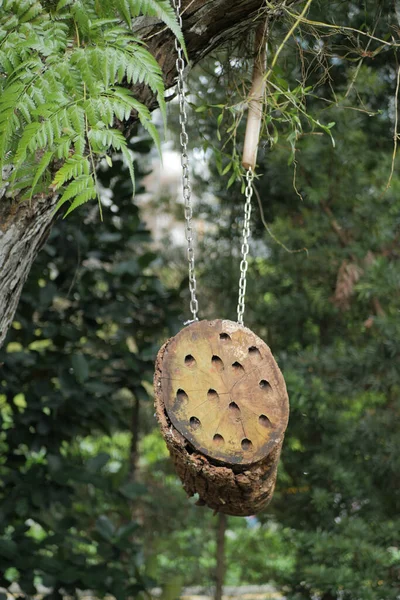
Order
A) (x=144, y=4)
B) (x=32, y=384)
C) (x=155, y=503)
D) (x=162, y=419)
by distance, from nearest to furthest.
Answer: (x=144, y=4) → (x=162, y=419) → (x=32, y=384) → (x=155, y=503)

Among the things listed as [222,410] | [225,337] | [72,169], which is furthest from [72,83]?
[222,410]

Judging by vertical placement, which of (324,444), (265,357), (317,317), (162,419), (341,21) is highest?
(341,21)

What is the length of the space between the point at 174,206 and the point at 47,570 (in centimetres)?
224

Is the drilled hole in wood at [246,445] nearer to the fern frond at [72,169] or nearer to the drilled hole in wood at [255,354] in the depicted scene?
the drilled hole in wood at [255,354]

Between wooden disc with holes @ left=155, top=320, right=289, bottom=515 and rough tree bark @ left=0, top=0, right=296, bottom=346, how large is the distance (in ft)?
1.14

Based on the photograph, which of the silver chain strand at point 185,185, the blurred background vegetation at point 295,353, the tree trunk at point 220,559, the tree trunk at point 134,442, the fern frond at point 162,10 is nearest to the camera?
the fern frond at point 162,10

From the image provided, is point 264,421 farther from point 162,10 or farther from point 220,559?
point 220,559

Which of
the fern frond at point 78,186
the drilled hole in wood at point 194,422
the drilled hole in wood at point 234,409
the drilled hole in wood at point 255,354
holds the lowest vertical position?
the drilled hole in wood at point 194,422

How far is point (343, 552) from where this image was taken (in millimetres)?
2555

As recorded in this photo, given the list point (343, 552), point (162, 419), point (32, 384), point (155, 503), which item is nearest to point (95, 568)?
point (32, 384)

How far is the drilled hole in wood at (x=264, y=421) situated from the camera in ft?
4.39

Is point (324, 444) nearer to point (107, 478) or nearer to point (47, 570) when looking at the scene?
point (107, 478)

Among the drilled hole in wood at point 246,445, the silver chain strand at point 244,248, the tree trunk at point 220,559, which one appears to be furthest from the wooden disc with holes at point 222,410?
the tree trunk at point 220,559

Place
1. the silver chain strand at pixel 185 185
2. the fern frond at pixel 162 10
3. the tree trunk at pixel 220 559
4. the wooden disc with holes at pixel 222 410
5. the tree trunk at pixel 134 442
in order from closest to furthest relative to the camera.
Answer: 1. the fern frond at pixel 162 10
2. the wooden disc with holes at pixel 222 410
3. the silver chain strand at pixel 185 185
4. the tree trunk at pixel 220 559
5. the tree trunk at pixel 134 442
